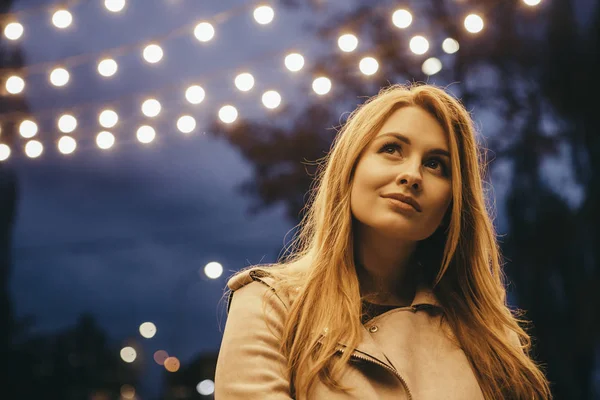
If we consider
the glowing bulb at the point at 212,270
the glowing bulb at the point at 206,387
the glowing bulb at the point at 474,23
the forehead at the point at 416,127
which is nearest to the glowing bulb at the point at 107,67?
the glowing bulb at the point at 474,23

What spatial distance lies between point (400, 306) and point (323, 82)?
2623 millimetres

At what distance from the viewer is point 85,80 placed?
24.2 ft

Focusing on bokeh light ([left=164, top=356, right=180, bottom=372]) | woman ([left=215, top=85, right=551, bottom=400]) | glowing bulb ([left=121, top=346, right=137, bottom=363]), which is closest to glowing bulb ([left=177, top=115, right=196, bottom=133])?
woman ([left=215, top=85, right=551, bottom=400])

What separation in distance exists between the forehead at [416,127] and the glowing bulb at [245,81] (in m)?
2.58

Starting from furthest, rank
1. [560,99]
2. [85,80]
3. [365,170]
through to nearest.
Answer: [560,99] < [85,80] < [365,170]

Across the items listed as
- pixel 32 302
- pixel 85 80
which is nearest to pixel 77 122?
pixel 85 80

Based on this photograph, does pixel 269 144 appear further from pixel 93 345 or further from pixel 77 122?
Answer: pixel 93 345

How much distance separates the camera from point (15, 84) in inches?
197

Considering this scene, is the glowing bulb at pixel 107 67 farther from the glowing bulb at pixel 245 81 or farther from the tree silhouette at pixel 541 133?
the tree silhouette at pixel 541 133

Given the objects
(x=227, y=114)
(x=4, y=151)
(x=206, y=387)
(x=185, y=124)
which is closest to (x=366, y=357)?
(x=227, y=114)

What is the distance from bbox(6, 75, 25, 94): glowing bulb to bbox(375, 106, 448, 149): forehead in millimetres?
3682

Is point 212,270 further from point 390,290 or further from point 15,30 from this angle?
point 390,290

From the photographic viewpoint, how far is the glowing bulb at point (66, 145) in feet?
16.8

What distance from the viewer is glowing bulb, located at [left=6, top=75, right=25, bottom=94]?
498 centimetres
